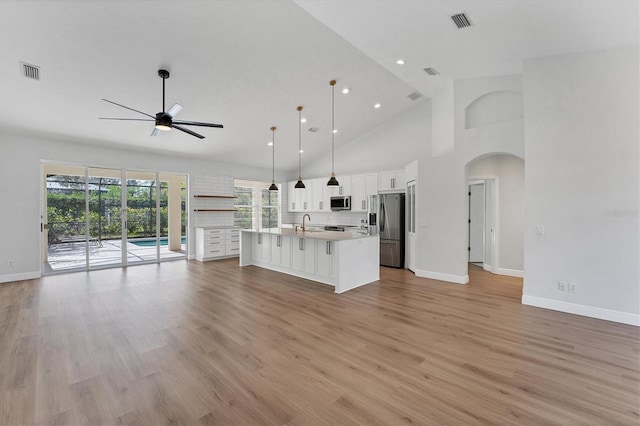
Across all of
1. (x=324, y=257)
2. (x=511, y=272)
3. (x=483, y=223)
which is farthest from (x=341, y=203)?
(x=511, y=272)

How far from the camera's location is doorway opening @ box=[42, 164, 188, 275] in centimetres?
617

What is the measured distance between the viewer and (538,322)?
135 inches

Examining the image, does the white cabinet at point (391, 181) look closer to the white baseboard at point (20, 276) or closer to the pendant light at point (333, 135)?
the pendant light at point (333, 135)

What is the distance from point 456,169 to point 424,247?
162 centimetres

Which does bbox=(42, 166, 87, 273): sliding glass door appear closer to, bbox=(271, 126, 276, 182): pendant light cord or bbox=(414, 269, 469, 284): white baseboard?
bbox=(271, 126, 276, 182): pendant light cord

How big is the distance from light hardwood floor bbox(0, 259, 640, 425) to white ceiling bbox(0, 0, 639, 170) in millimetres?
3180

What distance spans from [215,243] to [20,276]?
371cm

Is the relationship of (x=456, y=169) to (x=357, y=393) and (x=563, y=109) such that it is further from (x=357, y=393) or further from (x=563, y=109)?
(x=357, y=393)

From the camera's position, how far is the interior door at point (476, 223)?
22.0ft

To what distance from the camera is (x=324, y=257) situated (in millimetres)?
5164

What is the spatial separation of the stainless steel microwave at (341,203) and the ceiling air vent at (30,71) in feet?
20.4

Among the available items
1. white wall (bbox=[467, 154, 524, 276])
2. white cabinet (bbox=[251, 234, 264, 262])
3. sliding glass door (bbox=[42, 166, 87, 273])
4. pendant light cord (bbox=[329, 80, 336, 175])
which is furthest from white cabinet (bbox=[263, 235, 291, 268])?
sliding glass door (bbox=[42, 166, 87, 273])

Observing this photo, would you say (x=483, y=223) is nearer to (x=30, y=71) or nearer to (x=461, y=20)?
(x=461, y=20)

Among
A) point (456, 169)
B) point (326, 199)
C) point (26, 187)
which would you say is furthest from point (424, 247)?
point (26, 187)
